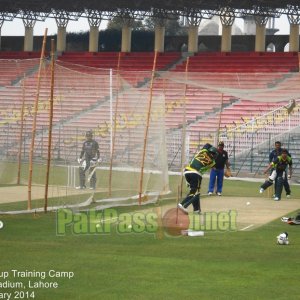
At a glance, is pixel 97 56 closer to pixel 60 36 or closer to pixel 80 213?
pixel 60 36

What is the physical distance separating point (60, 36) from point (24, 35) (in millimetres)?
3007

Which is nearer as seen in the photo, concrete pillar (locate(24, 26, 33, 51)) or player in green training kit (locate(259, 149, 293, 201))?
player in green training kit (locate(259, 149, 293, 201))

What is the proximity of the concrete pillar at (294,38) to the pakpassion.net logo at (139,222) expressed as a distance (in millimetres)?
31480

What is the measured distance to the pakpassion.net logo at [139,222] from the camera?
17.7 meters

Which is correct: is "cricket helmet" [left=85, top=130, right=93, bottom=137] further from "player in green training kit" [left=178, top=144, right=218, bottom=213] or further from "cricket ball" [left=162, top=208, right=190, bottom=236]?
"player in green training kit" [left=178, top=144, right=218, bottom=213]

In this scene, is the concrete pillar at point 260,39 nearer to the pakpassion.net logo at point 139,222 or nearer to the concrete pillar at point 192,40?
the concrete pillar at point 192,40

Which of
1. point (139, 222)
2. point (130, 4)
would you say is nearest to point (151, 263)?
point (139, 222)

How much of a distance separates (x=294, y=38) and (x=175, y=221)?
3442cm

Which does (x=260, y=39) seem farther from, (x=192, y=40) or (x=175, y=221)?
(x=175, y=221)

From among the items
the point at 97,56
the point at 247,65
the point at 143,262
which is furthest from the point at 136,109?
the point at 97,56

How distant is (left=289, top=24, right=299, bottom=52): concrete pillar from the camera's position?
2040 inches

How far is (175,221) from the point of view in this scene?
1892 cm

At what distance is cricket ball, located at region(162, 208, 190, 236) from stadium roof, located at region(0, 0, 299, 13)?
31.7 m

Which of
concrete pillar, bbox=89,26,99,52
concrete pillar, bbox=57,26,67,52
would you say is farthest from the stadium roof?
concrete pillar, bbox=89,26,99,52
